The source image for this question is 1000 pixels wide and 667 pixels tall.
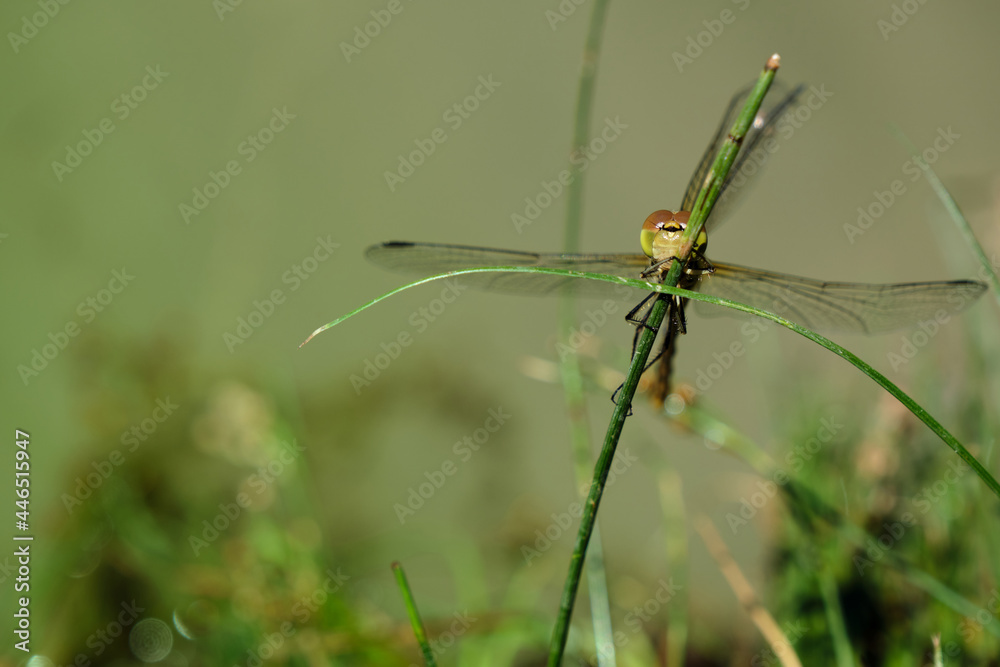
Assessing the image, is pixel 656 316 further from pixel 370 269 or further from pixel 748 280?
pixel 370 269

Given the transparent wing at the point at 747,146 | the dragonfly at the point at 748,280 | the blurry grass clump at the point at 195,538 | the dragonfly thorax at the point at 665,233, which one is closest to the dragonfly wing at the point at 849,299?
the dragonfly at the point at 748,280

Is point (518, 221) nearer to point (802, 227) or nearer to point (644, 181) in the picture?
point (644, 181)

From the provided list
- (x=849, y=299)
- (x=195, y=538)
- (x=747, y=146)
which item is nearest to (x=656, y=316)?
(x=747, y=146)

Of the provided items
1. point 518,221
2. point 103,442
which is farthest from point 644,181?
point 103,442

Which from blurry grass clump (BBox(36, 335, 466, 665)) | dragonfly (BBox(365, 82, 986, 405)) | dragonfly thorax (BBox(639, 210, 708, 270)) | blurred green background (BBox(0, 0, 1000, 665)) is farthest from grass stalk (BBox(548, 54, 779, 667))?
blurred green background (BBox(0, 0, 1000, 665))

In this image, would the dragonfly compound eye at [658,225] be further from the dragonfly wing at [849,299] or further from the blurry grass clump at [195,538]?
the blurry grass clump at [195,538]

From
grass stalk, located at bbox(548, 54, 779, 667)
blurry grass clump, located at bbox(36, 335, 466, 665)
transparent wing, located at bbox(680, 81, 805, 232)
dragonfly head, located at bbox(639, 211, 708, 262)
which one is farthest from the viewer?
blurry grass clump, located at bbox(36, 335, 466, 665)

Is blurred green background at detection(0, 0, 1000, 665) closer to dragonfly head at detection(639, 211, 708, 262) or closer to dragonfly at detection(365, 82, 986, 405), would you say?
dragonfly at detection(365, 82, 986, 405)
